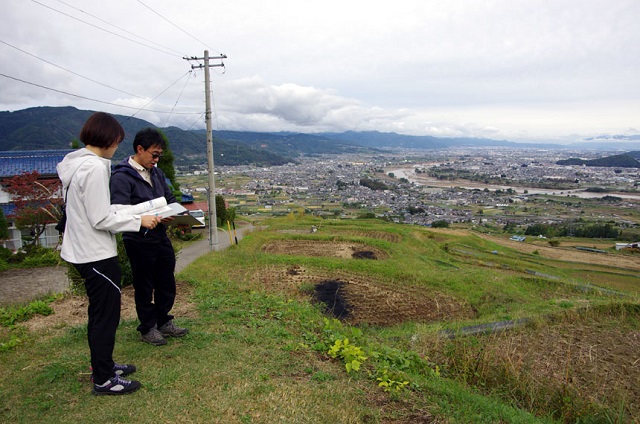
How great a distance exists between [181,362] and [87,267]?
4.01ft

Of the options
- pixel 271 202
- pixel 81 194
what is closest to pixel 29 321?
pixel 81 194

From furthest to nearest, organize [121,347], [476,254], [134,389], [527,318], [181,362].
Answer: [476,254]
[527,318]
[121,347]
[181,362]
[134,389]

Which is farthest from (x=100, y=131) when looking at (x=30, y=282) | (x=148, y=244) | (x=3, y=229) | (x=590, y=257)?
(x=590, y=257)

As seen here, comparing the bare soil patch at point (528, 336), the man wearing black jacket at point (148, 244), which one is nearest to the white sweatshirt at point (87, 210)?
the man wearing black jacket at point (148, 244)

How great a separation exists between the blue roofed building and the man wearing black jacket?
1251 cm

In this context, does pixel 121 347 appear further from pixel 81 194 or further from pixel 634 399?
pixel 634 399

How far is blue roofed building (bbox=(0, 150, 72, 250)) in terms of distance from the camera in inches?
531

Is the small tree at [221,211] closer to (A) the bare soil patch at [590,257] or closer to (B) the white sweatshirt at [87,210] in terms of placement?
(A) the bare soil patch at [590,257]

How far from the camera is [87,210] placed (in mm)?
2588

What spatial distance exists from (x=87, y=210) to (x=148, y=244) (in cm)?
79

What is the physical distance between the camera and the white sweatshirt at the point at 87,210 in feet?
8.45

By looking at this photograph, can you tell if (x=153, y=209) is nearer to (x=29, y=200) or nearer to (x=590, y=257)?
(x=29, y=200)

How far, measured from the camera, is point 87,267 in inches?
104

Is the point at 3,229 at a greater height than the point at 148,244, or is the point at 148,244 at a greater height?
the point at 148,244
